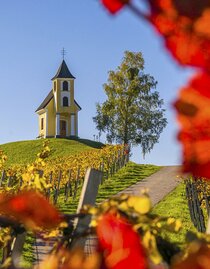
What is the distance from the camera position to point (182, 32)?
79cm

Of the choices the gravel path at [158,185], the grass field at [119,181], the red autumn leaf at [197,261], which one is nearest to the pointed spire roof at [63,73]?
the grass field at [119,181]

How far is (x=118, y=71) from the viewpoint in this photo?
51344mm

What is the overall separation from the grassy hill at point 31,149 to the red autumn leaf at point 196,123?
46031mm

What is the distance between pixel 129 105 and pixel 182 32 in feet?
168

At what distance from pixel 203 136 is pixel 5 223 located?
504mm

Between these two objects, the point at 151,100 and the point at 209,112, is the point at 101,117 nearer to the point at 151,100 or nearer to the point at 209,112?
the point at 151,100

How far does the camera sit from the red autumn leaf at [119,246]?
31.7 inches

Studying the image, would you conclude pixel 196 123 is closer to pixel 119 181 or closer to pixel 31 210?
pixel 31 210

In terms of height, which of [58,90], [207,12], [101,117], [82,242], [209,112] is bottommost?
[82,242]

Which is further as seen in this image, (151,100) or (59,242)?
(151,100)

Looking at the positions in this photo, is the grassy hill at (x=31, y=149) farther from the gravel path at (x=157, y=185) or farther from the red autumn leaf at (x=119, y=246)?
the red autumn leaf at (x=119, y=246)

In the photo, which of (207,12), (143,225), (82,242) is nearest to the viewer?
(207,12)

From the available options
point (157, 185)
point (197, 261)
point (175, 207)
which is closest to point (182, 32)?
point (197, 261)

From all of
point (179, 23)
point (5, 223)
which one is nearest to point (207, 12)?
point (179, 23)
